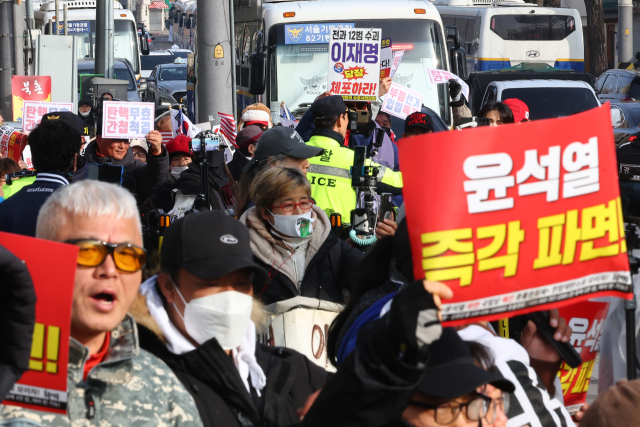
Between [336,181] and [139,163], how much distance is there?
2.62 meters

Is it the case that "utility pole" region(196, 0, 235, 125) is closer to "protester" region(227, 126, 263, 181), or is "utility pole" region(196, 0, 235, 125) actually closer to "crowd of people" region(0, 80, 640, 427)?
"protester" region(227, 126, 263, 181)

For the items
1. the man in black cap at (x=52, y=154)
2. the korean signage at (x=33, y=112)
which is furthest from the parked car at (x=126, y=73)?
the man in black cap at (x=52, y=154)

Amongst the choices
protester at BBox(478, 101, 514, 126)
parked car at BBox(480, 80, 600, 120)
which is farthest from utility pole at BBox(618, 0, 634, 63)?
protester at BBox(478, 101, 514, 126)

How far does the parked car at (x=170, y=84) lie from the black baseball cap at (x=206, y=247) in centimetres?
2442

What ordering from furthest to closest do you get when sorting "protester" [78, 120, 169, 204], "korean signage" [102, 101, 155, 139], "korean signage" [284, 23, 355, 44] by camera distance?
A: "korean signage" [284, 23, 355, 44], "korean signage" [102, 101, 155, 139], "protester" [78, 120, 169, 204]

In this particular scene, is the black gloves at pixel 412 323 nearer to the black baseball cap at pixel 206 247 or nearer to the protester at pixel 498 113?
the black baseball cap at pixel 206 247

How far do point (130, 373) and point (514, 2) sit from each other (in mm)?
25537

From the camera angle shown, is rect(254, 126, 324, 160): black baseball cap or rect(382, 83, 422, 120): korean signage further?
rect(382, 83, 422, 120): korean signage

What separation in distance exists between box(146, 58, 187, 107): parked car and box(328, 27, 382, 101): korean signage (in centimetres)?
1854

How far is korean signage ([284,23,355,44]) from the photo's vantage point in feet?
44.3

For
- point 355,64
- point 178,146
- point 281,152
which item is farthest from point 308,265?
point 355,64

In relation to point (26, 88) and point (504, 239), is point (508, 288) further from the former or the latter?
point (26, 88)

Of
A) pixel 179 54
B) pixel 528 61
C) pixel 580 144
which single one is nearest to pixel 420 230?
pixel 580 144

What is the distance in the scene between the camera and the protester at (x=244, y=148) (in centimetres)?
742
